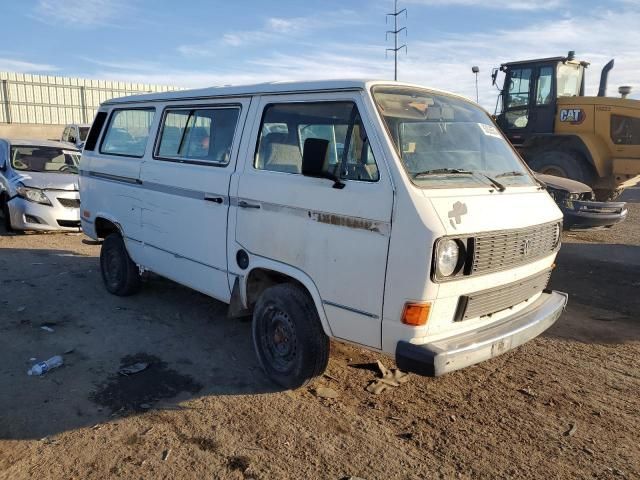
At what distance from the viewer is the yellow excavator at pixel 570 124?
1167 cm

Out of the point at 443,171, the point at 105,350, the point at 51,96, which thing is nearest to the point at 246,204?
the point at 443,171

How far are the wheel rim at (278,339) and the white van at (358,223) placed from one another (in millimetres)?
14

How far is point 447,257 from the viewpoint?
10.3 feet

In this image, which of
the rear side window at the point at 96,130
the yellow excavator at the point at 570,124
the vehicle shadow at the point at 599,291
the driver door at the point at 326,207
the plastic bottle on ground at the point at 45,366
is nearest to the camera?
the driver door at the point at 326,207

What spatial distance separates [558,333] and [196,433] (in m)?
3.64

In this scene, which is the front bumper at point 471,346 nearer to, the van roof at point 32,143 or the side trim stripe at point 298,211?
the side trim stripe at point 298,211

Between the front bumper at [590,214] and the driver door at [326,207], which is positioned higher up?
the driver door at [326,207]

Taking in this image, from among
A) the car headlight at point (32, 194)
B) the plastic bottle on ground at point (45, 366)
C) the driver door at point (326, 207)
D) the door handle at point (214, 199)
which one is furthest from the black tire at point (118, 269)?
the car headlight at point (32, 194)

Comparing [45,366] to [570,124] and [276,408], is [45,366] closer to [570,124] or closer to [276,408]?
[276,408]

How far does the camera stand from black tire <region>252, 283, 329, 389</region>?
3.76 meters

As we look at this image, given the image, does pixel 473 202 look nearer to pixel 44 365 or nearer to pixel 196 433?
pixel 196 433

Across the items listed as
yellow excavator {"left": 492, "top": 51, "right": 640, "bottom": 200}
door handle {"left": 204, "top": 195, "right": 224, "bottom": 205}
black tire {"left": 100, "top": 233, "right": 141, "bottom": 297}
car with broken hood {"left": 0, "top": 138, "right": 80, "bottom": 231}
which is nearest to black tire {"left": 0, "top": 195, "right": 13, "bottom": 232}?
car with broken hood {"left": 0, "top": 138, "right": 80, "bottom": 231}

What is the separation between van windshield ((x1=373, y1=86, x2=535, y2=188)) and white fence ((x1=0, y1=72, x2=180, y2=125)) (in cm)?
2487

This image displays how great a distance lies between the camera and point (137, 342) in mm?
4930
